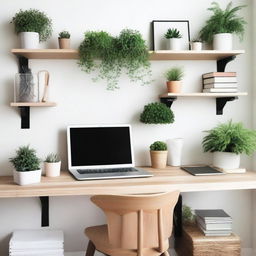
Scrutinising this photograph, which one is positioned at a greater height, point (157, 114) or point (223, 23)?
point (223, 23)

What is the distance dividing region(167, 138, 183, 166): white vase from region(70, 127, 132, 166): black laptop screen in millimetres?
304

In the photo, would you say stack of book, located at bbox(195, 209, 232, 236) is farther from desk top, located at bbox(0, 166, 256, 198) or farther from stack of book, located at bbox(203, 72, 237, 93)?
stack of book, located at bbox(203, 72, 237, 93)

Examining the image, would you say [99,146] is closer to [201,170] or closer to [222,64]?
[201,170]

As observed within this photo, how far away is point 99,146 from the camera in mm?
2699

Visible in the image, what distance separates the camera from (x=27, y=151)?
2430 millimetres

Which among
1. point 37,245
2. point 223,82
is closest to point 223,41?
point 223,82

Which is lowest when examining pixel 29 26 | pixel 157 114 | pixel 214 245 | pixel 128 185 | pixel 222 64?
pixel 214 245

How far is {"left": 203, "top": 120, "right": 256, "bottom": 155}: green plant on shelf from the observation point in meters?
2.60

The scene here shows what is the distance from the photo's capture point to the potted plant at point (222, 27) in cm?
272

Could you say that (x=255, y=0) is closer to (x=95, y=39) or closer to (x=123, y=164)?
(x=95, y=39)

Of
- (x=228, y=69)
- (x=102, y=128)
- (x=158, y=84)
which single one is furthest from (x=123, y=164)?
(x=228, y=69)

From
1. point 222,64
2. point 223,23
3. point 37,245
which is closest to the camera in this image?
point 37,245

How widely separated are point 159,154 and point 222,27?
1.03 meters

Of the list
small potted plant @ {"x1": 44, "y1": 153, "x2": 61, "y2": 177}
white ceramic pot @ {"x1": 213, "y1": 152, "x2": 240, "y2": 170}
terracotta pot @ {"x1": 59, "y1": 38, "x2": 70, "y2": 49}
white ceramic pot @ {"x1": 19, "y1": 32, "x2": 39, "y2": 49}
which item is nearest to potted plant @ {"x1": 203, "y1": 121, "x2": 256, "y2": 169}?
white ceramic pot @ {"x1": 213, "y1": 152, "x2": 240, "y2": 170}
